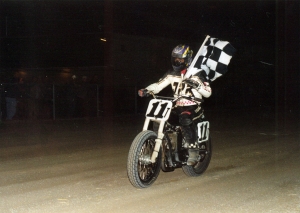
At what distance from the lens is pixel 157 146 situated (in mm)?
6660

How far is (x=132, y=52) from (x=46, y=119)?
1488 centimetres

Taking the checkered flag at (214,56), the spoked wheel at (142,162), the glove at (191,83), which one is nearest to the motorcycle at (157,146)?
the spoked wheel at (142,162)

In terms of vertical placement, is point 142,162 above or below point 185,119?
below

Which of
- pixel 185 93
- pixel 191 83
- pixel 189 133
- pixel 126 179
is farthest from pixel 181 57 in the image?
pixel 126 179

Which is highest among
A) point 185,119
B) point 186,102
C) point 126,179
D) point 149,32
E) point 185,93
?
point 149,32

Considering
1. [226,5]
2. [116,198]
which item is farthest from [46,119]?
[226,5]

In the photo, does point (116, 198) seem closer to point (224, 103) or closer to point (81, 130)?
point (81, 130)

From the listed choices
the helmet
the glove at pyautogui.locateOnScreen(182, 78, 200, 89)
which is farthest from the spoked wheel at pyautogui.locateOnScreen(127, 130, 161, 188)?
the helmet

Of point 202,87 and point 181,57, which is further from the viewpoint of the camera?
point 181,57

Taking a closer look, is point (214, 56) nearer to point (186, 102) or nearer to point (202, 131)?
point (186, 102)

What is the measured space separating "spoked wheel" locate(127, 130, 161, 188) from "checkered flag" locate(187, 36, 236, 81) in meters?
Answer: 1.53

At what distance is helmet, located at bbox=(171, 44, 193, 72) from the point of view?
7.28 m

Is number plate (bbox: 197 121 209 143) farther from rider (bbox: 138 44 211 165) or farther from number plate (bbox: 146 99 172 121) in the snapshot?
number plate (bbox: 146 99 172 121)

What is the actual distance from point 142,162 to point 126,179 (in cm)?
111
